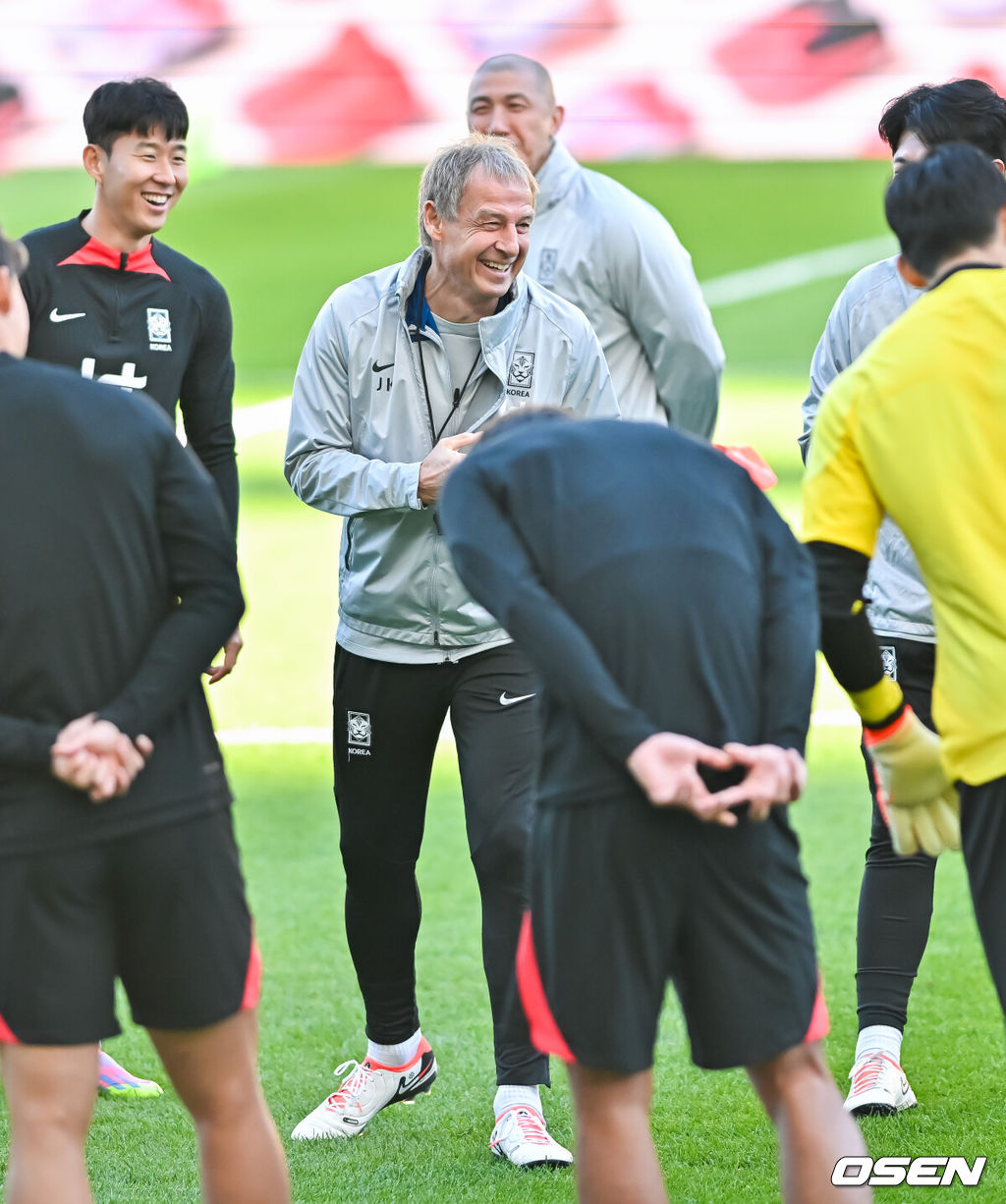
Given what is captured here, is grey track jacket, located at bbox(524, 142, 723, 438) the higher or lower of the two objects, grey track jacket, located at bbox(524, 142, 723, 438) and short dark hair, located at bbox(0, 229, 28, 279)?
the lower

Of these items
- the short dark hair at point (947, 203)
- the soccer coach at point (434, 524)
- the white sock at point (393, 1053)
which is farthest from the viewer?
the white sock at point (393, 1053)

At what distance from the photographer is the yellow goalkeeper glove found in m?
2.72

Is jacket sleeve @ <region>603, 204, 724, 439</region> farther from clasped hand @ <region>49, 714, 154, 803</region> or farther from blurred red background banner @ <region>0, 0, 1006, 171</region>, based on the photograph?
blurred red background banner @ <region>0, 0, 1006, 171</region>

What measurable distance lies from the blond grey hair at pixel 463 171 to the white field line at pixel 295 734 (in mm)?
3905

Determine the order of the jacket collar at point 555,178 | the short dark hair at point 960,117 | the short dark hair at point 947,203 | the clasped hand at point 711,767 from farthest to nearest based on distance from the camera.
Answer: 1. the jacket collar at point 555,178
2. the short dark hair at point 960,117
3. the short dark hair at point 947,203
4. the clasped hand at point 711,767

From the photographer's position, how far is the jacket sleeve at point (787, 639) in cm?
250

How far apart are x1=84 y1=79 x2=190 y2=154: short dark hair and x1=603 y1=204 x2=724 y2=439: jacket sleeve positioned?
124 cm

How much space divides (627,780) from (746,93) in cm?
→ 2672

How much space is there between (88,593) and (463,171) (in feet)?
4.94

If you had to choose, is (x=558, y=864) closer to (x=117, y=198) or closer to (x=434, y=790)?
(x=117, y=198)

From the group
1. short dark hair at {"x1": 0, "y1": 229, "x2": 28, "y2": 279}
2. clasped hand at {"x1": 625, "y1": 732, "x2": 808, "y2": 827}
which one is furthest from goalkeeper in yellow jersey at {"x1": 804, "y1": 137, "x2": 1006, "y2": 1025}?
short dark hair at {"x1": 0, "y1": 229, "x2": 28, "y2": 279}

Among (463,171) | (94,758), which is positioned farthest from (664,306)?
(94,758)

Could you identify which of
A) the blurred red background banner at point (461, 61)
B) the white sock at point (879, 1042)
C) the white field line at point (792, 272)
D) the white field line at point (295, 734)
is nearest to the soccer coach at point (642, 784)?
the white sock at point (879, 1042)

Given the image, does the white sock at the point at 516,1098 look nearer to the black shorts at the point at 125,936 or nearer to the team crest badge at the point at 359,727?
the team crest badge at the point at 359,727
